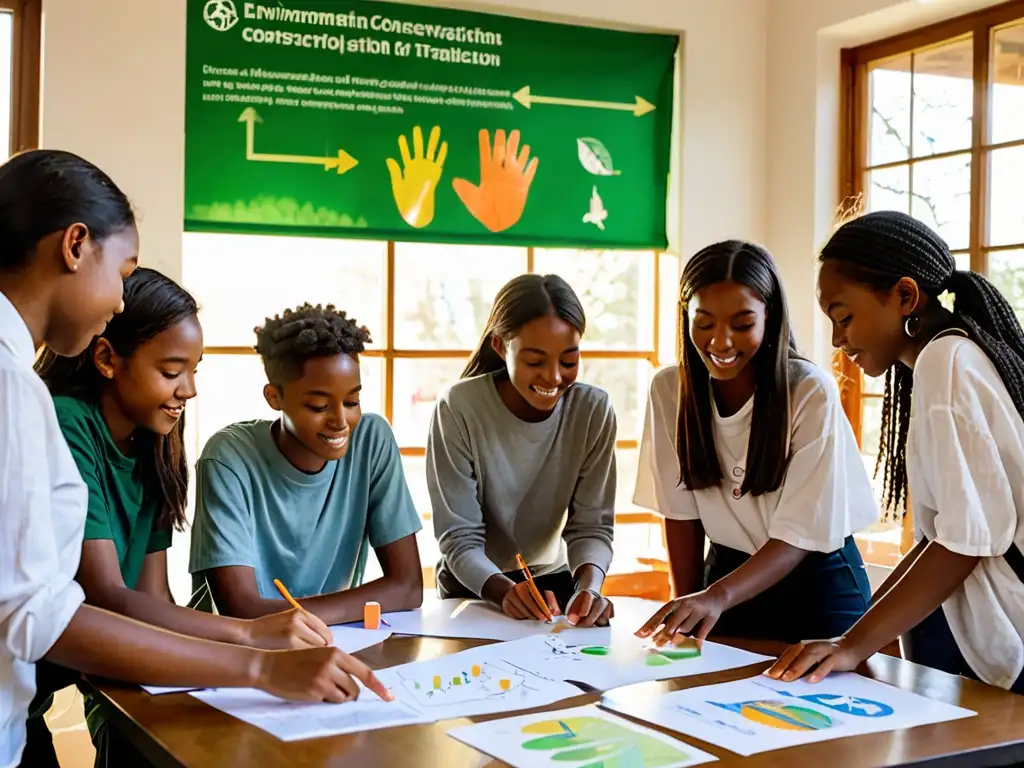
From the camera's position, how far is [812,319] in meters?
4.03

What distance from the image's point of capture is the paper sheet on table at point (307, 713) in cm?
123

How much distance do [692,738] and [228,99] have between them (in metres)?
2.78

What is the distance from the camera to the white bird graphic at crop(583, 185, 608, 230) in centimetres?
398

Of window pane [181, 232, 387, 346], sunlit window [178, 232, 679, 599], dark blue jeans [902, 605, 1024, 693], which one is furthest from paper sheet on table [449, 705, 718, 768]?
window pane [181, 232, 387, 346]

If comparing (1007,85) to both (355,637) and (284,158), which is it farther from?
(355,637)

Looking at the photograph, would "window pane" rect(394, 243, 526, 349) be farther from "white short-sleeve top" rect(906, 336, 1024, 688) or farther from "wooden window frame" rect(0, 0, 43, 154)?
"white short-sleeve top" rect(906, 336, 1024, 688)

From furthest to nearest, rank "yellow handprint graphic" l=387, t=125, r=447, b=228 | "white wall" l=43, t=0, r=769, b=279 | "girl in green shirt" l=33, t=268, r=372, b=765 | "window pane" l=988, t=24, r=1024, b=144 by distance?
"yellow handprint graphic" l=387, t=125, r=447, b=228, "window pane" l=988, t=24, r=1024, b=144, "white wall" l=43, t=0, r=769, b=279, "girl in green shirt" l=33, t=268, r=372, b=765

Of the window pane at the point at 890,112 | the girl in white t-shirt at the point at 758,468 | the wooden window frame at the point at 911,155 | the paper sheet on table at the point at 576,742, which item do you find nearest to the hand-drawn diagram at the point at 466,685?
the paper sheet on table at the point at 576,742

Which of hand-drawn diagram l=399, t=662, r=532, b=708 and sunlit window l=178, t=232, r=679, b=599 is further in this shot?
sunlit window l=178, t=232, r=679, b=599

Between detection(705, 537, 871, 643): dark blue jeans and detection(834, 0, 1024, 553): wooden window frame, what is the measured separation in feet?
5.75

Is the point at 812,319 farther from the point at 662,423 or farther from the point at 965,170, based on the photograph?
the point at 662,423

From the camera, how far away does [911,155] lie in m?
3.79

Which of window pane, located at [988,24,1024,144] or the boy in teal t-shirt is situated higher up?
window pane, located at [988,24,1024,144]

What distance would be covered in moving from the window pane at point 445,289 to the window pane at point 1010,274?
1.55m
